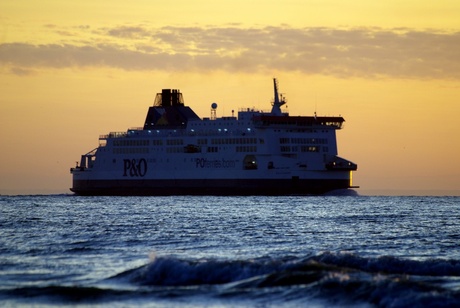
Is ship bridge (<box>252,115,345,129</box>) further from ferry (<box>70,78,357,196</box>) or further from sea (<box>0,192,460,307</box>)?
sea (<box>0,192,460,307</box>)

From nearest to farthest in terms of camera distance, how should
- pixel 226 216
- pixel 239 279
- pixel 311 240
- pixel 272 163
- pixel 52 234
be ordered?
pixel 239 279, pixel 311 240, pixel 52 234, pixel 226 216, pixel 272 163

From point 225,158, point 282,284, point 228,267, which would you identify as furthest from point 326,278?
point 225,158

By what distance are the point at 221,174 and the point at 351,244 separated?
77489 millimetres

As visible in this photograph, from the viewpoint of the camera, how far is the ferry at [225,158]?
112438 millimetres

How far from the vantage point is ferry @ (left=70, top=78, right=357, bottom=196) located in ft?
369

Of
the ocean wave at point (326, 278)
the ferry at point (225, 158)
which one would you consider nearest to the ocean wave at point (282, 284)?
the ocean wave at point (326, 278)

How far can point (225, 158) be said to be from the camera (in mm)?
116438

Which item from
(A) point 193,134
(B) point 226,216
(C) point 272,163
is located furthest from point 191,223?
(A) point 193,134

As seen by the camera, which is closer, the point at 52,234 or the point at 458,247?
the point at 458,247

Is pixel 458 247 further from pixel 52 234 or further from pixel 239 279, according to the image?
pixel 52 234

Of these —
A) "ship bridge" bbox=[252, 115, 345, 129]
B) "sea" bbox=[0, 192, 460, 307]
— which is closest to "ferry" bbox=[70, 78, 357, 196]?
"ship bridge" bbox=[252, 115, 345, 129]

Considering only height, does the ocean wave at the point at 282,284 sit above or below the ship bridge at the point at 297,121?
below

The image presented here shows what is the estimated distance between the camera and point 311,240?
40531mm

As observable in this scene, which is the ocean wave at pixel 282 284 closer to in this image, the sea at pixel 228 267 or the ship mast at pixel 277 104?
the sea at pixel 228 267
